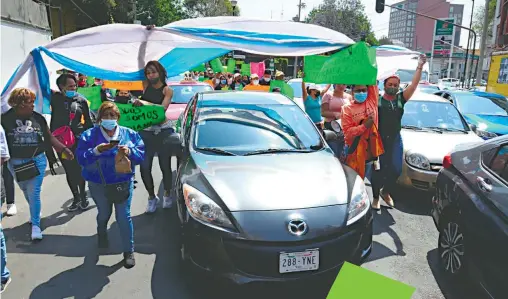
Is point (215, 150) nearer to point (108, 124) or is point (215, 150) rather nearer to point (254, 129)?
point (254, 129)

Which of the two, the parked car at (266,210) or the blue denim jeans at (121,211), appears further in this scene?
the blue denim jeans at (121,211)

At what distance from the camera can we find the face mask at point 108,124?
3740mm

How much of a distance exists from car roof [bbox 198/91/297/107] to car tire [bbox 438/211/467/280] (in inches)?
86.0

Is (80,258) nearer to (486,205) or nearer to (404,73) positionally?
(486,205)

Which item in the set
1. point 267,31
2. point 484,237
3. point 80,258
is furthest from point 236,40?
point 484,237

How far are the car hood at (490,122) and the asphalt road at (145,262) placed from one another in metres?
3.77

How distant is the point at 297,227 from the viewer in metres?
3.06

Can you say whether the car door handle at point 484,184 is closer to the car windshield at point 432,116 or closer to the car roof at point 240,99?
the car roof at point 240,99

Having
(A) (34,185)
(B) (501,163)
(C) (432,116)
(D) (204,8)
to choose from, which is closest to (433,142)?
(C) (432,116)

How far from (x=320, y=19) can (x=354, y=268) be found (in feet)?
208

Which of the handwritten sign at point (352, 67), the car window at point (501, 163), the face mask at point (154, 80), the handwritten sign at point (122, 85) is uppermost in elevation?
the handwritten sign at point (352, 67)

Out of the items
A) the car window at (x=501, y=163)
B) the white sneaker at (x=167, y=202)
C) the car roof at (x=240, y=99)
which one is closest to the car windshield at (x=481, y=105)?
the car roof at (x=240, y=99)

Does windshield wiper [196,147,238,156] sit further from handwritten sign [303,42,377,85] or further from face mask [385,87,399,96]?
face mask [385,87,399,96]

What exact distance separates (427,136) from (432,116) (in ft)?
2.99
